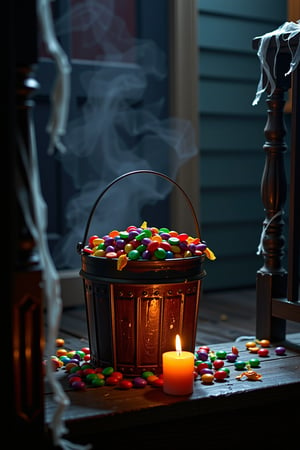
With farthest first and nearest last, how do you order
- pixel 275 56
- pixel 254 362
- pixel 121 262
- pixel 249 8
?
pixel 249 8 → pixel 275 56 → pixel 254 362 → pixel 121 262

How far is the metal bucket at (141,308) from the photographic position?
1629 mm

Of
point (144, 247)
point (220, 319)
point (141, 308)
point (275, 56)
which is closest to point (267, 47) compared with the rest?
point (275, 56)

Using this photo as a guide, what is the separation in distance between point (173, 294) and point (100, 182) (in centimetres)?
153

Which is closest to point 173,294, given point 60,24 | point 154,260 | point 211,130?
point 154,260

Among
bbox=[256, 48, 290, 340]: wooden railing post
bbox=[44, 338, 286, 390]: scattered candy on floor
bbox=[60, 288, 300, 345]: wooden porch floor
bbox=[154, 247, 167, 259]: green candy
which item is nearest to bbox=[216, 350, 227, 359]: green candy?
bbox=[44, 338, 286, 390]: scattered candy on floor

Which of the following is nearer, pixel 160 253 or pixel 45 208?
pixel 45 208

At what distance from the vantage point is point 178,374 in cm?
151

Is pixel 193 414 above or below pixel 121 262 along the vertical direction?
below

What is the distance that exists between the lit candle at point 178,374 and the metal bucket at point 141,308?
0.14 metres

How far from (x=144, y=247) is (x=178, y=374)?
0.32 meters

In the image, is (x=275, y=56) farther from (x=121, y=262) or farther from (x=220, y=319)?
(x=220, y=319)

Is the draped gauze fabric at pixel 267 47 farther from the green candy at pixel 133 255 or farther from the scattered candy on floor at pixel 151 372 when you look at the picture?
the scattered candy on floor at pixel 151 372

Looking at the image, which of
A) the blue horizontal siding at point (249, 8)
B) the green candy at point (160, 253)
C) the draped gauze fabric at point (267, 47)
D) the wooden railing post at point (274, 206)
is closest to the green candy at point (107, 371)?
the green candy at point (160, 253)

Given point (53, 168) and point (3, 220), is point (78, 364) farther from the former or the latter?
point (53, 168)
